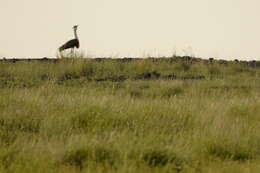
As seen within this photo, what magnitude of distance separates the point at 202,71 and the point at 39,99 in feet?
35.9

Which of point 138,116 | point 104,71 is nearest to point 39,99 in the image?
point 138,116

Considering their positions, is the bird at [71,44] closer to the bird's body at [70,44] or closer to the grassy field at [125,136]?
the bird's body at [70,44]

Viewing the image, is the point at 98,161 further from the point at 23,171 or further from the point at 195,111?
the point at 195,111

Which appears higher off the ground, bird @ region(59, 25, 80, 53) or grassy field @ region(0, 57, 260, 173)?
bird @ region(59, 25, 80, 53)

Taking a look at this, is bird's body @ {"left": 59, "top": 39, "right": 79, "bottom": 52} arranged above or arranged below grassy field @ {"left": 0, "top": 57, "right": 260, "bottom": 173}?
above

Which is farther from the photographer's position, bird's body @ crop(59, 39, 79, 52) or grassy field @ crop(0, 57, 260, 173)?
bird's body @ crop(59, 39, 79, 52)

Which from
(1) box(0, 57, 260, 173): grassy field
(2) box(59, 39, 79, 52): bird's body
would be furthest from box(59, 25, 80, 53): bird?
(1) box(0, 57, 260, 173): grassy field

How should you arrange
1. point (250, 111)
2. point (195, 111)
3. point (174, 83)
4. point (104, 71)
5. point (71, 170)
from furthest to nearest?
point (104, 71)
point (174, 83)
point (250, 111)
point (195, 111)
point (71, 170)

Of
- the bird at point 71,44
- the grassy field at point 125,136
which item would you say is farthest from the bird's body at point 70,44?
the grassy field at point 125,136

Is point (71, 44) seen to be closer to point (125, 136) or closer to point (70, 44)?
point (70, 44)

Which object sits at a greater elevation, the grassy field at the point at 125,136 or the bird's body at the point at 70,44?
the bird's body at the point at 70,44

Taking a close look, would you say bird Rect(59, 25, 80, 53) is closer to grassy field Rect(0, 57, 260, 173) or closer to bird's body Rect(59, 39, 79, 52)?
bird's body Rect(59, 39, 79, 52)

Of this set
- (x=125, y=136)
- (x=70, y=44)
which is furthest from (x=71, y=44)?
(x=125, y=136)

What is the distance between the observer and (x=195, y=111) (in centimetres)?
857
